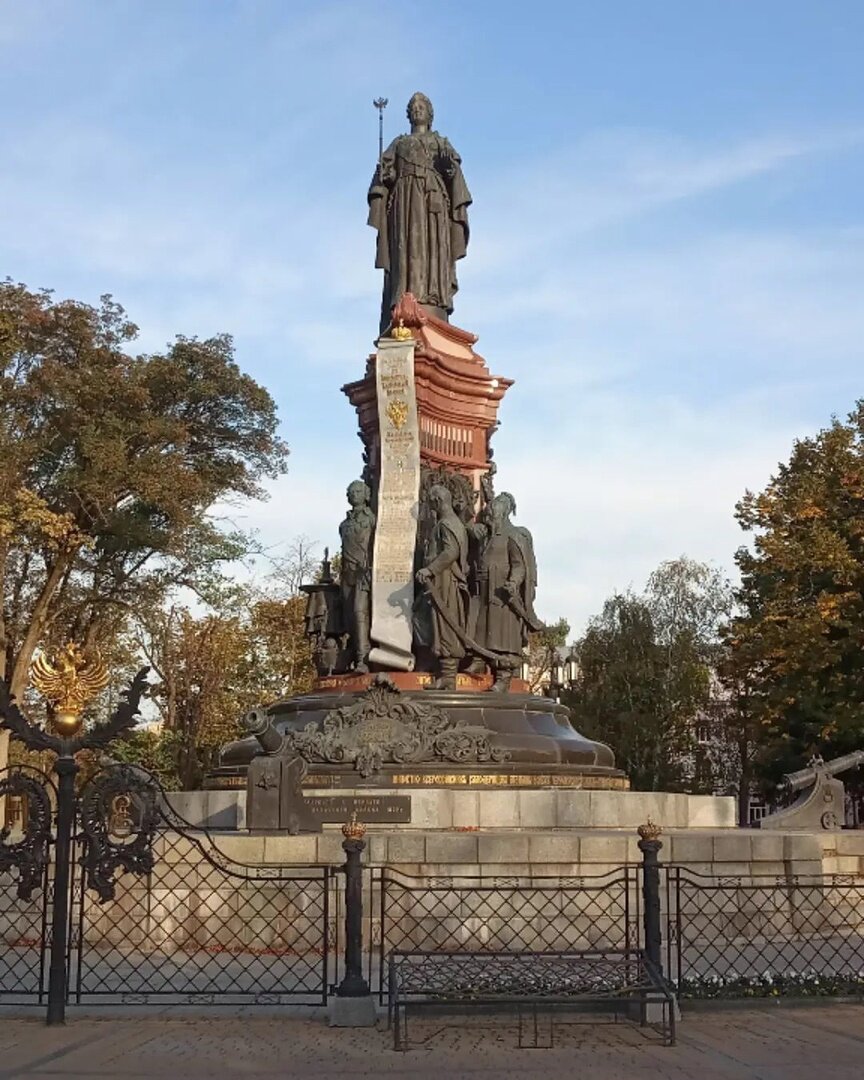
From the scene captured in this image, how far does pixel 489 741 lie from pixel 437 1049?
26.7 ft

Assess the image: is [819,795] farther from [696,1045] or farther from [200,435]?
[200,435]

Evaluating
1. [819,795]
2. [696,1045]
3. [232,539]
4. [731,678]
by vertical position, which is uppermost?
[232,539]

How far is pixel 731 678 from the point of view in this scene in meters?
39.4

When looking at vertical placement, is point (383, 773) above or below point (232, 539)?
below

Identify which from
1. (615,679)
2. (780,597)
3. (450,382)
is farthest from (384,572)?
(615,679)

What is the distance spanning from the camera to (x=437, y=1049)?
8500 mm

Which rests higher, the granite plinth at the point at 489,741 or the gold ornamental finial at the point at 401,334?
the gold ornamental finial at the point at 401,334

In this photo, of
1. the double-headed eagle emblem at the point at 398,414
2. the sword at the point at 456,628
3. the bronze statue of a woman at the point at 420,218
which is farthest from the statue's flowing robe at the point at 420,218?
the sword at the point at 456,628

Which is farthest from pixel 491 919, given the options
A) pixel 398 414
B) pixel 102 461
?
pixel 102 461

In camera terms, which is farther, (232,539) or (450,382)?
(232,539)

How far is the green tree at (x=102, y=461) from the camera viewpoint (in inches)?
1128

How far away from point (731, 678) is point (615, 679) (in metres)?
6.84

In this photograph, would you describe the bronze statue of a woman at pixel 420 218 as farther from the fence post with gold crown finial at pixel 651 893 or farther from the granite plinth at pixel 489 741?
the fence post with gold crown finial at pixel 651 893

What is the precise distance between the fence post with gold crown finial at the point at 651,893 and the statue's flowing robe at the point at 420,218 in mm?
12901
